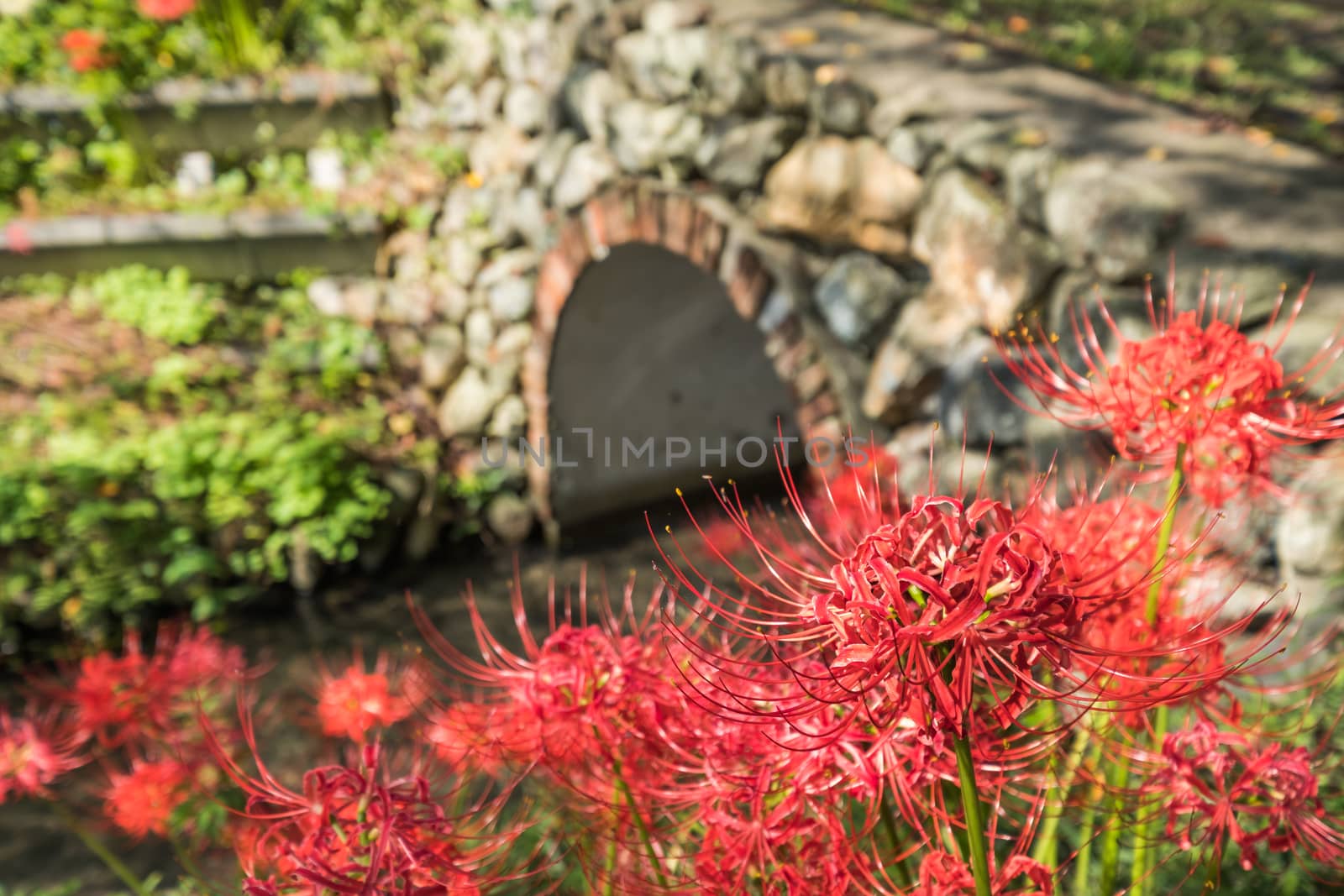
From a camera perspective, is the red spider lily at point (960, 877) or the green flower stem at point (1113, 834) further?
the green flower stem at point (1113, 834)

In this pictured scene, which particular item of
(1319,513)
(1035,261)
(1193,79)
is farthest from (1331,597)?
(1193,79)

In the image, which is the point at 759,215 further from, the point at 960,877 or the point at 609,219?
the point at 960,877

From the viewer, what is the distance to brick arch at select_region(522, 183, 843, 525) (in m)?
3.35

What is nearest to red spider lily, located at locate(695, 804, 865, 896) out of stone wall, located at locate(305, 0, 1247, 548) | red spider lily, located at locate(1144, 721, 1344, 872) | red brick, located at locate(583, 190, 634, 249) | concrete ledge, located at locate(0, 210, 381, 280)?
red spider lily, located at locate(1144, 721, 1344, 872)

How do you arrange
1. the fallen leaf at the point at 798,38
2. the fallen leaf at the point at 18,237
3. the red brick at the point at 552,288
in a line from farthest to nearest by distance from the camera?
the fallen leaf at the point at 18,237 → the red brick at the point at 552,288 → the fallen leaf at the point at 798,38

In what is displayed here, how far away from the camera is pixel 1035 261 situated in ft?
8.36

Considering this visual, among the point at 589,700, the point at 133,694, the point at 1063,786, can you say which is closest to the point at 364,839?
the point at 589,700

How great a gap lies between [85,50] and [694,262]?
3.78 meters

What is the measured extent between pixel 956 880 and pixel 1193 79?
3.41 m

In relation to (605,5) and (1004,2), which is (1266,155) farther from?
(605,5)

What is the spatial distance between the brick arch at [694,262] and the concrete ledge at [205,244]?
1.27m

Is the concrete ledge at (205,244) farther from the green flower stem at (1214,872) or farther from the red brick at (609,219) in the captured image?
the green flower stem at (1214,872)

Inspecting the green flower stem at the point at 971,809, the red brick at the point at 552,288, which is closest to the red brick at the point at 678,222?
the red brick at the point at 552,288

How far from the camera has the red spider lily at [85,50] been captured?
5289mm
